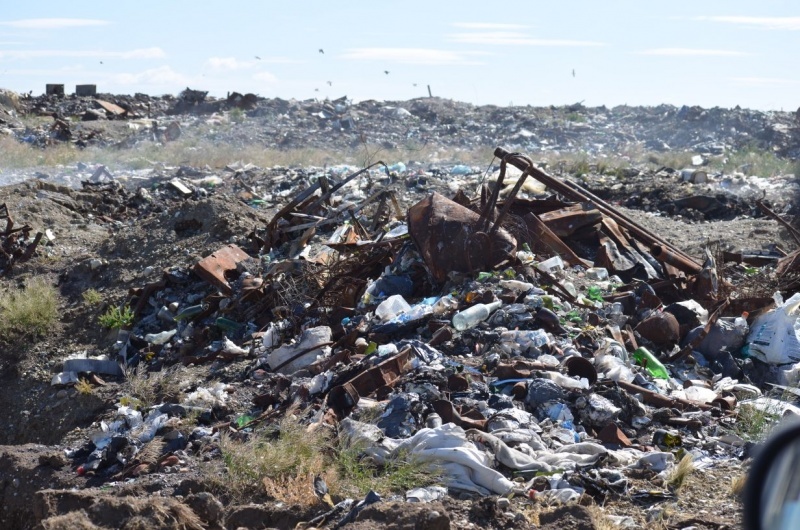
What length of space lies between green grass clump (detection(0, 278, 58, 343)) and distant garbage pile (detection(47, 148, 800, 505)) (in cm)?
80

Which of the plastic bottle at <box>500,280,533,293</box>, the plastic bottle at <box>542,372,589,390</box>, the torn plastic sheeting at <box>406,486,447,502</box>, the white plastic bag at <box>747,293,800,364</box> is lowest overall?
the torn plastic sheeting at <box>406,486,447,502</box>

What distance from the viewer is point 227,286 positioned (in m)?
7.21

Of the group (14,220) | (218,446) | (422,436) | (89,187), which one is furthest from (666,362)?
(89,187)

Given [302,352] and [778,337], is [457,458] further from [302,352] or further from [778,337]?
[778,337]

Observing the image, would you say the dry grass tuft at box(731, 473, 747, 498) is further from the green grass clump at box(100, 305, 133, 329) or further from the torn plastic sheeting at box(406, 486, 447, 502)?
the green grass clump at box(100, 305, 133, 329)

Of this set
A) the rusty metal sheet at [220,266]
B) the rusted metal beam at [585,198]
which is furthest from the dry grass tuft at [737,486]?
the rusty metal sheet at [220,266]

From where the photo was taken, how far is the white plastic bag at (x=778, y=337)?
5.40 meters

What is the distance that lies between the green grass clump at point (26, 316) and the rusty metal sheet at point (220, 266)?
57.9 inches

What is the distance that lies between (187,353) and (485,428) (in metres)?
3.15

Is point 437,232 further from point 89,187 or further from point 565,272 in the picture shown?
point 89,187

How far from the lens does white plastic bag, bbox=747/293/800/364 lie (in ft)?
17.7

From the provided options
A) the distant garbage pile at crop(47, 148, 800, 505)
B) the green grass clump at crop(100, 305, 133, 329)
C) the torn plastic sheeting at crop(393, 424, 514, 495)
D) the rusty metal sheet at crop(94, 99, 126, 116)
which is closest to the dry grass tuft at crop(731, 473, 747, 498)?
the distant garbage pile at crop(47, 148, 800, 505)

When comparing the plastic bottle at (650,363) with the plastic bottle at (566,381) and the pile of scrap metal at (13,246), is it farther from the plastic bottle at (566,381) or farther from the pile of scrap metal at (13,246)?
the pile of scrap metal at (13,246)

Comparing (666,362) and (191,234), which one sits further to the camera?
(191,234)
